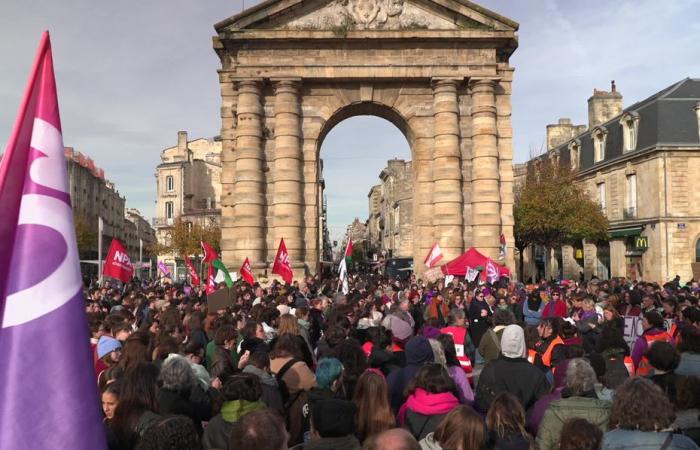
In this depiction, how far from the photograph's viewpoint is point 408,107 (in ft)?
81.3

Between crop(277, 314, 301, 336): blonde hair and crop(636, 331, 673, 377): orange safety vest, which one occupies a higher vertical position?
crop(277, 314, 301, 336): blonde hair

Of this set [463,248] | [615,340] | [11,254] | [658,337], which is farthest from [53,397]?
[463,248]

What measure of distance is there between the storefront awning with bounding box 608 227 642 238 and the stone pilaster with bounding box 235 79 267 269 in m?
23.0

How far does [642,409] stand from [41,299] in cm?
332

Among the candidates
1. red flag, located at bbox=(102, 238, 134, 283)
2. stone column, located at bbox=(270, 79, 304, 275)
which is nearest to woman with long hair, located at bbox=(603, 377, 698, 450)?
red flag, located at bbox=(102, 238, 134, 283)

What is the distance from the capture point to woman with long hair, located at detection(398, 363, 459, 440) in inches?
177

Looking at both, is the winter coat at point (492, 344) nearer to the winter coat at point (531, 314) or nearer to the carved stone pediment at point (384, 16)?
the winter coat at point (531, 314)

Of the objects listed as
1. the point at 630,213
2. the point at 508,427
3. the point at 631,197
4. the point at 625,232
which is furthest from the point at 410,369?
the point at 631,197

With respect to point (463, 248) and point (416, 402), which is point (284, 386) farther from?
point (463, 248)

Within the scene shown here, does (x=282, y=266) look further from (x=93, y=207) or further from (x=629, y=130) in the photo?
(x=93, y=207)

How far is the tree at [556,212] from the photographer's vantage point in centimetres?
3619

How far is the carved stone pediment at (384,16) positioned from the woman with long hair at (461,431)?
22.2 m

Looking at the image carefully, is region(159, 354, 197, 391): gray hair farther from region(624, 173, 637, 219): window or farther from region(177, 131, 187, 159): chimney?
region(177, 131, 187, 159): chimney

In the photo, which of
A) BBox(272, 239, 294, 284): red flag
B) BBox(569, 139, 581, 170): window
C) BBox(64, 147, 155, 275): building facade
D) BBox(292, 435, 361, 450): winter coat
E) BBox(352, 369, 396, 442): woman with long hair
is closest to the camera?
BBox(292, 435, 361, 450): winter coat
